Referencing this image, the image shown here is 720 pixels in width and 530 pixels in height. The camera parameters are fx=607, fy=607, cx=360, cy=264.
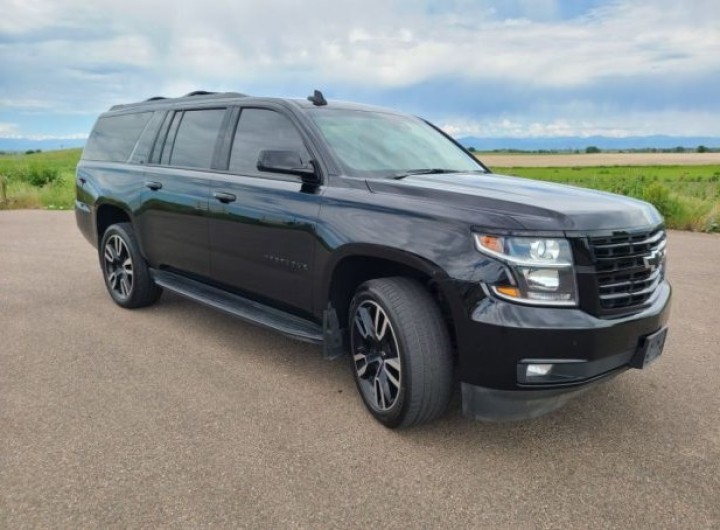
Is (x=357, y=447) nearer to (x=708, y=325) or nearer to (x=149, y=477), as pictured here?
(x=149, y=477)

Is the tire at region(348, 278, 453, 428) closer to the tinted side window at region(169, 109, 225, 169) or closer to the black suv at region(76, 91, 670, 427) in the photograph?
the black suv at region(76, 91, 670, 427)

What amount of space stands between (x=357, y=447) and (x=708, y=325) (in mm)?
3839

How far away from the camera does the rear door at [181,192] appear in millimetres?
4594

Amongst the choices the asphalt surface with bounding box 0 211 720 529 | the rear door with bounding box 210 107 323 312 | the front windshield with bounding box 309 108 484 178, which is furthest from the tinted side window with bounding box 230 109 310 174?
the asphalt surface with bounding box 0 211 720 529

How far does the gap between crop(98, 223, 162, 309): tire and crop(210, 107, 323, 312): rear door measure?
1253 millimetres

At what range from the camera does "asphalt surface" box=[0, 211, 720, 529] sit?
262 centimetres

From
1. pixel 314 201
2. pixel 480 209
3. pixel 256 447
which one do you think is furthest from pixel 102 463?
pixel 480 209

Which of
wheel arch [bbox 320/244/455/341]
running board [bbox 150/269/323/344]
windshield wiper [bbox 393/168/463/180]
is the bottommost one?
running board [bbox 150/269/323/344]

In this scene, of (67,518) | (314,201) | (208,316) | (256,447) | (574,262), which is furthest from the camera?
(208,316)

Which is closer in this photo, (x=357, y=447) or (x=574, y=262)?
(x=574, y=262)

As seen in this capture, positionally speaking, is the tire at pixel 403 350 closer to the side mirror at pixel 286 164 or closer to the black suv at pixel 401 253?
the black suv at pixel 401 253

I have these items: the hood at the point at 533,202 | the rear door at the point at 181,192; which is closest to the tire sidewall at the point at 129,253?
the rear door at the point at 181,192

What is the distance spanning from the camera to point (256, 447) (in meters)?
3.16

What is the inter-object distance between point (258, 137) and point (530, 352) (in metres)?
2.46
